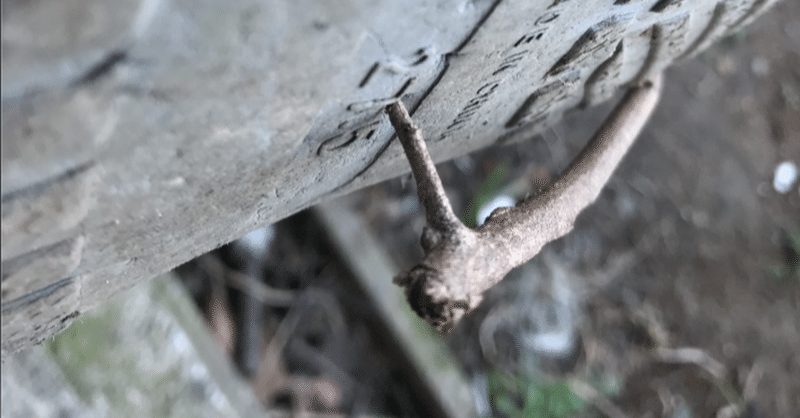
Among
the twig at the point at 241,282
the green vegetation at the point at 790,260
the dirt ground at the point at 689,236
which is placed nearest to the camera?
the twig at the point at 241,282

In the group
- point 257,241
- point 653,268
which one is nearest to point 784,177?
point 653,268

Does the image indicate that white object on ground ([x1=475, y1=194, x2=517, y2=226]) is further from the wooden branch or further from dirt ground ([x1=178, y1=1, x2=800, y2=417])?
the wooden branch

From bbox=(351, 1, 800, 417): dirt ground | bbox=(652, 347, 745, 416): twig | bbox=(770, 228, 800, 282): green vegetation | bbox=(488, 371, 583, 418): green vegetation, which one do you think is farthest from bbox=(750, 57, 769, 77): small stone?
bbox=(488, 371, 583, 418): green vegetation

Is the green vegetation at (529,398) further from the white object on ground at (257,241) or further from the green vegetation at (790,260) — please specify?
the green vegetation at (790,260)

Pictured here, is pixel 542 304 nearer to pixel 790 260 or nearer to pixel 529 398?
pixel 529 398

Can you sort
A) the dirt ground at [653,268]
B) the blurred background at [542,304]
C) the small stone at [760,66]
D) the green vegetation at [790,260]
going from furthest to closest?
the small stone at [760,66]
the green vegetation at [790,260]
the dirt ground at [653,268]
the blurred background at [542,304]

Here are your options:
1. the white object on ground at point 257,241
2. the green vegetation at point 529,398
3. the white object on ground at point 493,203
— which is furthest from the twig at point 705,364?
the white object on ground at point 257,241

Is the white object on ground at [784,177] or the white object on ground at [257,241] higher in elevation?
the white object on ground at [257,241]

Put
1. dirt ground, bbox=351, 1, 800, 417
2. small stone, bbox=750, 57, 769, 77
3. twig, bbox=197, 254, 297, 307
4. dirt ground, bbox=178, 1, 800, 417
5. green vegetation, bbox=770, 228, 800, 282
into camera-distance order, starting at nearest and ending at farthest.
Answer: twig, bbox=197, 254, 297, 307 < dirt ground, bbox=178, 1, 800, 417 < dirt ground, bbox=351, 1, 800, 417 < green vegetation, bbox=770, 228, 800, 282 < small stone, bbox=750, 57, 769, 77
